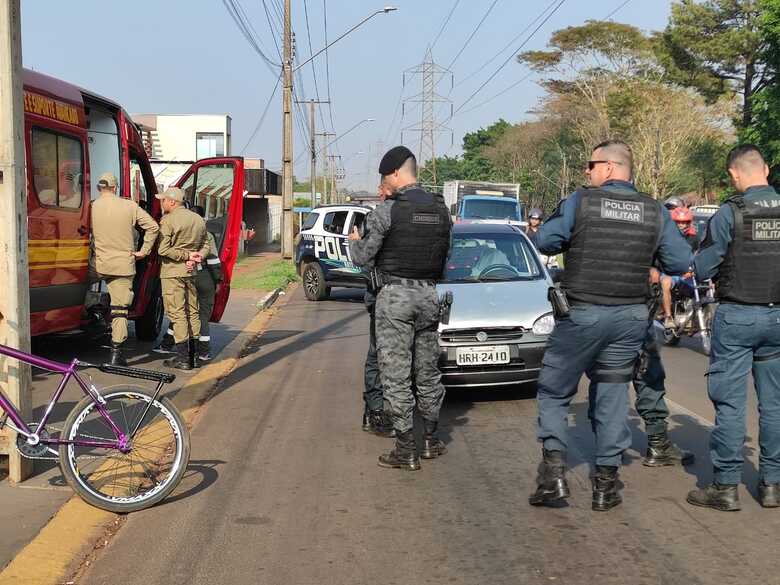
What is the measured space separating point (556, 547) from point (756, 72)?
131ft

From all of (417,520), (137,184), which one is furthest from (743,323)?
(137,184)

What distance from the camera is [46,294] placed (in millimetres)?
8695

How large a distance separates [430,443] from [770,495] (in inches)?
85.8

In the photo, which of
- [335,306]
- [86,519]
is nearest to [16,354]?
[86,519]

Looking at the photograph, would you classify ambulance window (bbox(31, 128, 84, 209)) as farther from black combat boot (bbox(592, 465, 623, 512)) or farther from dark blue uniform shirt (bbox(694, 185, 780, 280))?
dark blue uniform shirt (bbox(694, 185, 780, 280))

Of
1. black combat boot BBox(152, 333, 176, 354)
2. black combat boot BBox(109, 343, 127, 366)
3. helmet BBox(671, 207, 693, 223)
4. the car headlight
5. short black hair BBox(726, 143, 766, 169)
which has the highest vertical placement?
short black hair BBox(726, 143, 766, 169)

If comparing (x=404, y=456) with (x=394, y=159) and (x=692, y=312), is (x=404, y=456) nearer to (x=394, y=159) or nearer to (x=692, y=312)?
(x=394, y=159)

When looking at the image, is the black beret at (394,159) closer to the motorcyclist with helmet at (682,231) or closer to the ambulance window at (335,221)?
Answer: the motorcyclist with helmet at (682,231)

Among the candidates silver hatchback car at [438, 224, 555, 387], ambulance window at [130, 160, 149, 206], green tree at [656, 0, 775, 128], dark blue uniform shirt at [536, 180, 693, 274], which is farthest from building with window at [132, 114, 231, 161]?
dark blue uniform shirt at [536, 180, 693, 274]

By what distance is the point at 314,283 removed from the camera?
18.8 m

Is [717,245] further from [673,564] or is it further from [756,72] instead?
[756,72]

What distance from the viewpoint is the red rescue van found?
859 cm

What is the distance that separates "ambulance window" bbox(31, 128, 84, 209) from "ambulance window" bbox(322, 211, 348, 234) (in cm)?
938

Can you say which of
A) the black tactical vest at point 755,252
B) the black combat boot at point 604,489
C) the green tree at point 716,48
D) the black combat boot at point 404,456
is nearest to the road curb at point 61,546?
the black combat boot at point 404,456
